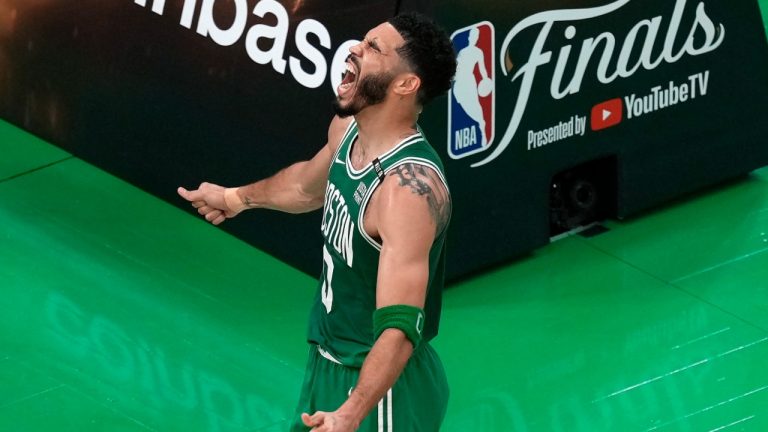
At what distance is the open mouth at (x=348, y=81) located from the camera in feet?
15.3

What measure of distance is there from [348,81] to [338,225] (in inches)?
17.8

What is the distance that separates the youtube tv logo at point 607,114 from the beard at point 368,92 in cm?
313

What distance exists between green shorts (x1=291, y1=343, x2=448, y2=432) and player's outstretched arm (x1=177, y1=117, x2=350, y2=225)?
1.83 feet

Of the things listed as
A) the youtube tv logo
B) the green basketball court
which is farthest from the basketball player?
the youtube tv logo

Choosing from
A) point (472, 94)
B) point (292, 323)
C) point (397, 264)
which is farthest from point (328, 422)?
point (472, 94)

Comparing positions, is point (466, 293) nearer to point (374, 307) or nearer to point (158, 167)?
point (158, 167)

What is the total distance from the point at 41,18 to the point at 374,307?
4440 mm

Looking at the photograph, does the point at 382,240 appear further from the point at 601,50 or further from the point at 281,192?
the point at 601,50

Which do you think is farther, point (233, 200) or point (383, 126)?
point (233, 200)

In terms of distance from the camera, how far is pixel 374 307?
4.82 metres

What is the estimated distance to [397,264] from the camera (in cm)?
442

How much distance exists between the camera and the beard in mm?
4656

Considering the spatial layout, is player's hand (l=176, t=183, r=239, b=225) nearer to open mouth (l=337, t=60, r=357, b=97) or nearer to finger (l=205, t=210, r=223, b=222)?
finger (l=205, t=210, r=223, b=222)

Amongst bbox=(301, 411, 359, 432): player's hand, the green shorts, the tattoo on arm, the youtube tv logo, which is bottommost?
the green shorts
